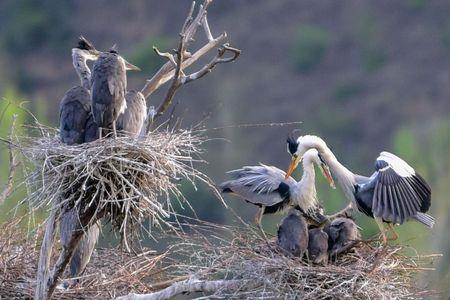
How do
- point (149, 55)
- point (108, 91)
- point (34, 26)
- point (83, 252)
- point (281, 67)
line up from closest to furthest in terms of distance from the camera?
point (108, 91) → point (83, 252) → point (149, 55) → point (281, 67) → point (34, 26)

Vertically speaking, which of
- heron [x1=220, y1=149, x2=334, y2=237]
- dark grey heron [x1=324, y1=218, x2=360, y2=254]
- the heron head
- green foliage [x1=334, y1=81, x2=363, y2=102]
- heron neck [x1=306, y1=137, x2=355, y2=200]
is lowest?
dark grey heron [x1=324, y1=218, x2=360, y2=254]

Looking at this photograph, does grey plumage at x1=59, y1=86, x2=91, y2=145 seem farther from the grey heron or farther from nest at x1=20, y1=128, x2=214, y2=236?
the grey heron

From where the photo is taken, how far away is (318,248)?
10.5 meters

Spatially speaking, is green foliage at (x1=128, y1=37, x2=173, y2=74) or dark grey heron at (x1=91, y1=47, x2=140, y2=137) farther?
green foliage at (x1=128, y1=37, x2=173, y2=74)

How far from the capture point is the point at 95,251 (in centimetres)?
1171

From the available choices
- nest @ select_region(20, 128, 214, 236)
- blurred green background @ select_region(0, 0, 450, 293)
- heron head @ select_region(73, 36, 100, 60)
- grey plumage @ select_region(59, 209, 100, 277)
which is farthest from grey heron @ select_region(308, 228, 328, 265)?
blurred green background @ select_region(0, 0, 450, 293)

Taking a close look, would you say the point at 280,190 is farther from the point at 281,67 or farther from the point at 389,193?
the point at 281,67

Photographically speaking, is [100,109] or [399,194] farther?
[399,194]

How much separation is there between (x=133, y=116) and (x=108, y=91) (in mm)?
277

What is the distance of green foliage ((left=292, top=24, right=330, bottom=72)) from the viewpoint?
4259cm

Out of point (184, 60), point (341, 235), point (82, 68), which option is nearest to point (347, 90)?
point (82, 68)

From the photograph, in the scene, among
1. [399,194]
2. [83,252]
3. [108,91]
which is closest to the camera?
[108,91]

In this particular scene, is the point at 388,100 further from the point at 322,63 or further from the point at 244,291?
the point at 244,291

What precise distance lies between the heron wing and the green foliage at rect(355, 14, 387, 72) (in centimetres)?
3047
